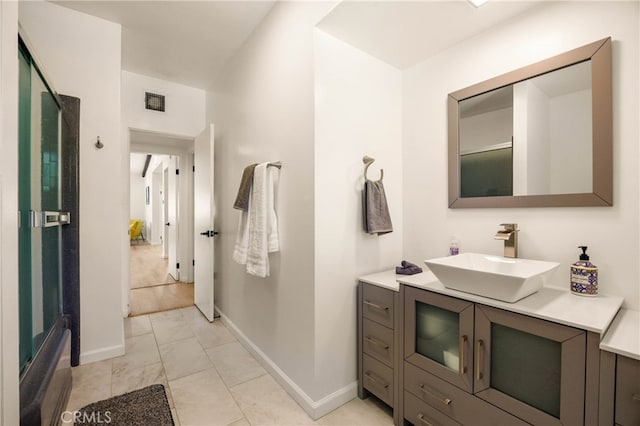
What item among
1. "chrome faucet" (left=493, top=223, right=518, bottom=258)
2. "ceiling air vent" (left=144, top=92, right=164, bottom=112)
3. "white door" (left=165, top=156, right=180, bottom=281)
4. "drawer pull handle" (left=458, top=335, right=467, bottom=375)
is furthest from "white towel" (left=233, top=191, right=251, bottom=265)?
"white door" (left=165, top=156, right=180, bottom=281)

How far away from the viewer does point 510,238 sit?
1.51 metres

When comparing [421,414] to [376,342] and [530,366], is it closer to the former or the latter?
[376,342]

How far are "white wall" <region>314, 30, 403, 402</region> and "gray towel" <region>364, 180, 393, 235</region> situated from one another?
0.06 m

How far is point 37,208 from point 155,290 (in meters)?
2.97

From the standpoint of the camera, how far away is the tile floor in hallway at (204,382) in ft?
5.21

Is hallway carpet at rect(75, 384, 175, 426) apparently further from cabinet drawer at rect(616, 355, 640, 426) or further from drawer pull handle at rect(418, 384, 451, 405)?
cabinet drawer at rect(616, 355, 640, 426)

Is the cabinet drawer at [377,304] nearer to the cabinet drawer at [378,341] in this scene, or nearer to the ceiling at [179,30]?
the cabinet drawer at [378,341]

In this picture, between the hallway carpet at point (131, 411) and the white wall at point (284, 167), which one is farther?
the white wall at point (284, 167)

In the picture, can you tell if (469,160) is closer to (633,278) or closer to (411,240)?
(411,240)

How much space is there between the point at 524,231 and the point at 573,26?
1025mm

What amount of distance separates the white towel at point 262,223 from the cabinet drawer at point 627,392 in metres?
1.60

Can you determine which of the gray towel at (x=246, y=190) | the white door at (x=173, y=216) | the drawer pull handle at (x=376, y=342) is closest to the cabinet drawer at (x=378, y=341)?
the drawer pull handle at (x=376, y=342)

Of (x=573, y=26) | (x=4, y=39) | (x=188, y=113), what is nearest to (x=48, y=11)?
(x=188, y=113)

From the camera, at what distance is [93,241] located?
7.23ft
